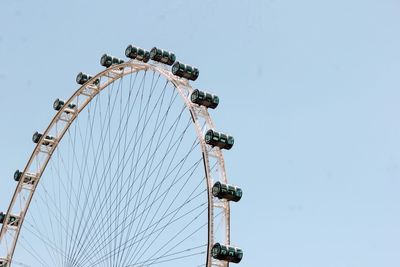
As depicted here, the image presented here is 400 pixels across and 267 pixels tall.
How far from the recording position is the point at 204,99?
4044cm

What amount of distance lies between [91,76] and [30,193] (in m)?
10.2

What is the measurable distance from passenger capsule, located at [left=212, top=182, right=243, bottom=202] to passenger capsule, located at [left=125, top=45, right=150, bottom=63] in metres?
11.6

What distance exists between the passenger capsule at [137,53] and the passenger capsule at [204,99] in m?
6.20

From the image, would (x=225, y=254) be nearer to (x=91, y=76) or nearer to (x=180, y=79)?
(x=180, y=79)

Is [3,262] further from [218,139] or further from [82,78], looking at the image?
[218,139]

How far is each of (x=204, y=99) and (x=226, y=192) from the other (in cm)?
589

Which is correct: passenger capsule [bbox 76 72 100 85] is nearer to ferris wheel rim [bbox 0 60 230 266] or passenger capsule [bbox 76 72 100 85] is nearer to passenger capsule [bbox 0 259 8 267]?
ferris wheel rim [bbox 0 60 230 266]

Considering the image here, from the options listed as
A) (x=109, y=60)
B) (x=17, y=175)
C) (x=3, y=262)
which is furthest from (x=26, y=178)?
(x=109, y=60)

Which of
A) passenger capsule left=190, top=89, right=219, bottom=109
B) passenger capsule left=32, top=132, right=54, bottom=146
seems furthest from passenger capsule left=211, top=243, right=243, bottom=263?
passenger capsule left=32, top=132, right=54, bottom=146

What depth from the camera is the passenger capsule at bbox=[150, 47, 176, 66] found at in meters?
44.5

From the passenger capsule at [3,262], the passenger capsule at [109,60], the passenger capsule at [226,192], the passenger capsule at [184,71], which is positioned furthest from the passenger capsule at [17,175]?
the passenger capsule at [226,192]

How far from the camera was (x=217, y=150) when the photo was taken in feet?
127

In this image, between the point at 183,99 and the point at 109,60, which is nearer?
the point at 183,99

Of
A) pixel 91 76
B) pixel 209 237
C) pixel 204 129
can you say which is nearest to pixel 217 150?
pixel 204 129
